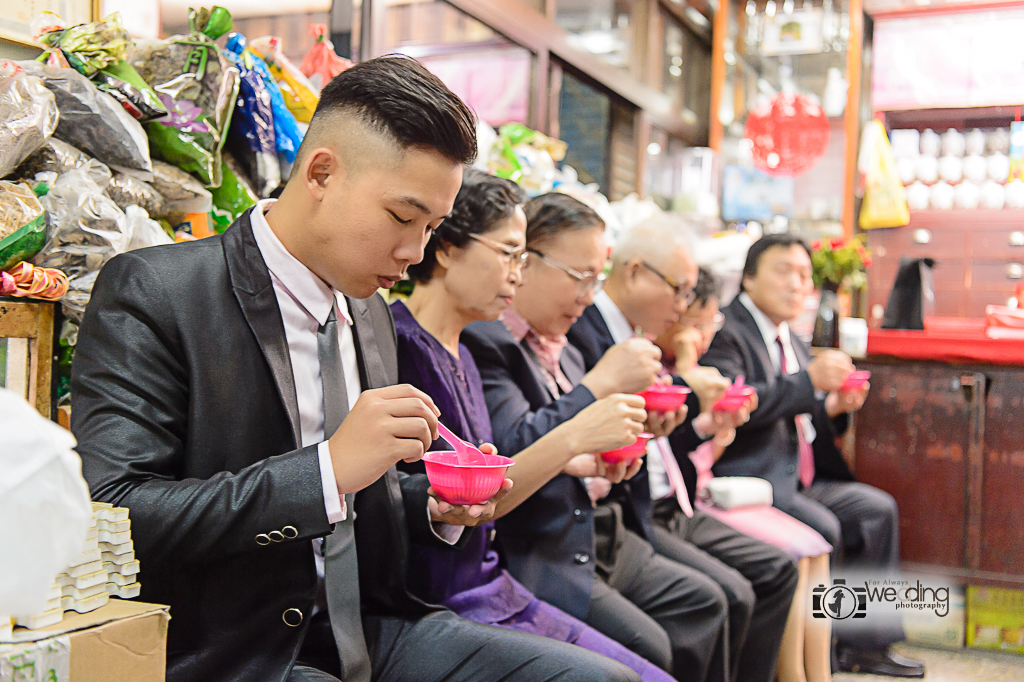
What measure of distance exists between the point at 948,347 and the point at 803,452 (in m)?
0.90

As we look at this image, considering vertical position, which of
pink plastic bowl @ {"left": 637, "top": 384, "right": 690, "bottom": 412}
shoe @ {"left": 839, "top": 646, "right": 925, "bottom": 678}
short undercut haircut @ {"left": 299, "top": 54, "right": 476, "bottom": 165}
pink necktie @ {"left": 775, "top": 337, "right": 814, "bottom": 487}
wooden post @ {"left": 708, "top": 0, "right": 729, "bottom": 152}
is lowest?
shoe @ {"left": 839, "top": 646, "right": 925, "bottom": 678}

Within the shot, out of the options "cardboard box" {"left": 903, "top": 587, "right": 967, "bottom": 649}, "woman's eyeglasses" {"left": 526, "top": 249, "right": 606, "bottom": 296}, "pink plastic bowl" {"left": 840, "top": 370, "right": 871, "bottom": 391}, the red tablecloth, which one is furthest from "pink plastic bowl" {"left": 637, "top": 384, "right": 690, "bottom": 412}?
the red tablecloth

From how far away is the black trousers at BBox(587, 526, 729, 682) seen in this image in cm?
230

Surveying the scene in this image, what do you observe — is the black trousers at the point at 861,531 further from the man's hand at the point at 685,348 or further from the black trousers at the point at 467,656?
the black trousers at the point at 467,656

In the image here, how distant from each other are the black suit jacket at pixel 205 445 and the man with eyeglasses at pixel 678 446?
5.08ft

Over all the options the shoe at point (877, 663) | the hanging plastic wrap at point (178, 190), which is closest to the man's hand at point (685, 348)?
the shoe at point (877, 663)

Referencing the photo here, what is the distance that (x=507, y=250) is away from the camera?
197 cm

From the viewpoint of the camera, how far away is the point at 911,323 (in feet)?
14.9

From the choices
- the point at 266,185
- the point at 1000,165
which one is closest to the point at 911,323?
the point at 1000,165

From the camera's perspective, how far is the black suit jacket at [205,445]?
3.77ft

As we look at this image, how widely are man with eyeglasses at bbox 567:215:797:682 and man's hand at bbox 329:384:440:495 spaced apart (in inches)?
63.0

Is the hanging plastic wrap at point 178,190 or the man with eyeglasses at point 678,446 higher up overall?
the hanging plastic wrap at point 178,190

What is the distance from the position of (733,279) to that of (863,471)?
191 cm

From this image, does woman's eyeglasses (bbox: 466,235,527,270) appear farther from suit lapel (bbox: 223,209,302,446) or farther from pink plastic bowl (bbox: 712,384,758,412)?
pink plastic bowl (bbox: 712,384,758,412)
